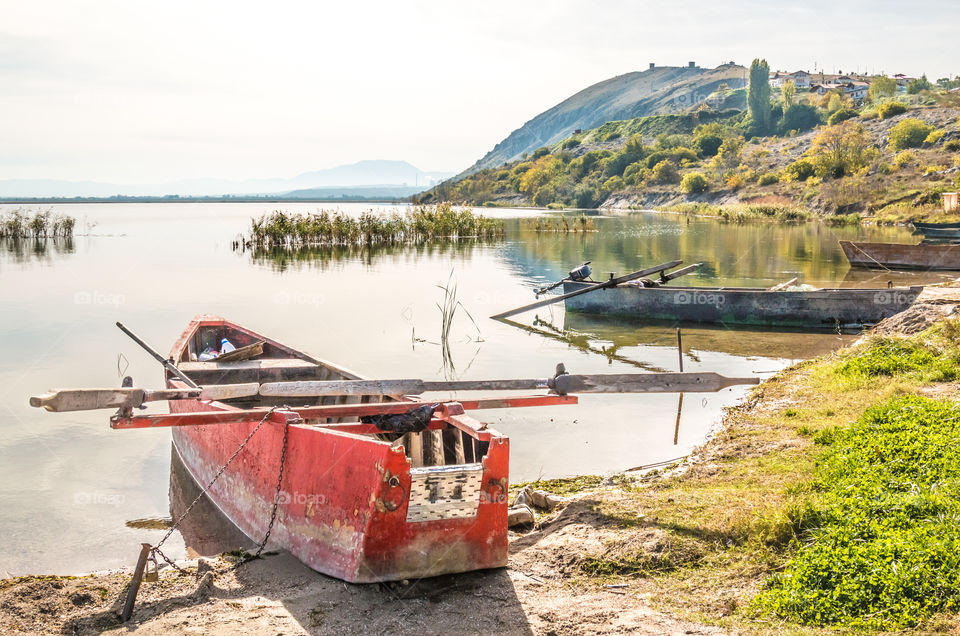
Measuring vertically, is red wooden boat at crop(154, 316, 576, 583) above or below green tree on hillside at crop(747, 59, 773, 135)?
below

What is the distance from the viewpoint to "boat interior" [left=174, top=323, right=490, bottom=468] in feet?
23.2

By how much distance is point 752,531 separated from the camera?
6219 mm

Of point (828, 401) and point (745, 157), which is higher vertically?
point (745, 157)

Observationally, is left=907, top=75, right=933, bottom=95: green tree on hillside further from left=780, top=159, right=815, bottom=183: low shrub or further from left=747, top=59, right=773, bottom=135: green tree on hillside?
left=780, top=159, right=815, bottom=183: low shrub

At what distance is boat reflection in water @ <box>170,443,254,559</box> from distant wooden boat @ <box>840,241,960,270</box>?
28108 mm

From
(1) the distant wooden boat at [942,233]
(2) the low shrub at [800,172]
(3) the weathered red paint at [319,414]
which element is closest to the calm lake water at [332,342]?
(3) the weathered red paint at [319,414]

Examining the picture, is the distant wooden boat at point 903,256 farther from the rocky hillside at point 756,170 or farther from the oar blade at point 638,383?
the rocky hillside at point 756,170

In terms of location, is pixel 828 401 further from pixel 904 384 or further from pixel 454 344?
pixel 454 344

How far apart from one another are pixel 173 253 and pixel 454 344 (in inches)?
1205

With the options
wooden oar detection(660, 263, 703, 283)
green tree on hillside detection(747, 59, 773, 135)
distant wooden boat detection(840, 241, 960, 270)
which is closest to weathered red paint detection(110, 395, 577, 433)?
wooden oar detection(660, 263, 703, 283)

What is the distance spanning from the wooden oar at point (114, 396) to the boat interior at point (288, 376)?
85 cm

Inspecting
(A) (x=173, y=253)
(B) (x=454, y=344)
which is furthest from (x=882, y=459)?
(A) (x=173, y=253)

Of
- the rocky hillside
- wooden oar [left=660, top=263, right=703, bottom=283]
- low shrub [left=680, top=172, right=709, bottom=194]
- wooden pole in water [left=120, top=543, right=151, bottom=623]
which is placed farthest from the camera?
low shrub [left=680, top=172, right=709, bottom=194]

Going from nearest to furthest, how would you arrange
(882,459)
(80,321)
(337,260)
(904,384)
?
1. (882,459)
2. (904,384)
3. (80,321)
4. (337,260)
